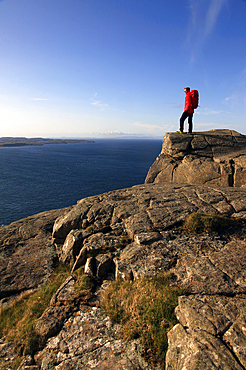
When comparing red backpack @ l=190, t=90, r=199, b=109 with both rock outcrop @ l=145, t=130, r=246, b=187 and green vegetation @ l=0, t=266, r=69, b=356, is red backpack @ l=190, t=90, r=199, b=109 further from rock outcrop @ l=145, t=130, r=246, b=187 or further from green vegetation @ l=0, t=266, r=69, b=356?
green vegetation @ l=0, t=266, r=69, b=356

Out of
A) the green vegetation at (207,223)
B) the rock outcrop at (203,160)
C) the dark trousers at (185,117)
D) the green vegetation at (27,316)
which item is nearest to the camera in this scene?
the green vegetation at (27,316)

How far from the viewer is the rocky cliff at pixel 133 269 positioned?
6118mm

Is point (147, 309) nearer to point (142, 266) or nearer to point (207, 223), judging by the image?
point (142, 266)

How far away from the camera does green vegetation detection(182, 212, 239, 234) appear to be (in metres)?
11.2

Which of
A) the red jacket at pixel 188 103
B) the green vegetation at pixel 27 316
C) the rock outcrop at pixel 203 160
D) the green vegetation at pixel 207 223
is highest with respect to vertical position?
the red jacket at pixel 188 103

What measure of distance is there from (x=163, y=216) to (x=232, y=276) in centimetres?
513

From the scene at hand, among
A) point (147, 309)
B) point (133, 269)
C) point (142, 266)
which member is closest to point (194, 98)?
point (142, 266)

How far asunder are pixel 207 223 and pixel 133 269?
507 cm

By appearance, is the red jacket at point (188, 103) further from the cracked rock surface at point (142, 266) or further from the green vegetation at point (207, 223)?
the green vegetation at point (207, 223)

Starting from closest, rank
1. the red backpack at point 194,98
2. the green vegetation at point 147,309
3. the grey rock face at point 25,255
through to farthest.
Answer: the green vegetation at point 147,309 → the grey rock face at point 25,255 → the red backpack at point 194,98

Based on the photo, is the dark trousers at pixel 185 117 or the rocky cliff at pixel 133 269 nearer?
the rocky cliff at pixel 133 269

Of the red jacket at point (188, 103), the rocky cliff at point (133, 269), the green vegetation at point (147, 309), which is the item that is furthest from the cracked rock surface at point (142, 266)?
the red jacket at point (188, 103)

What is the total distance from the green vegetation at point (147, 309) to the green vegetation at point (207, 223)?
Result: 3.77 meters

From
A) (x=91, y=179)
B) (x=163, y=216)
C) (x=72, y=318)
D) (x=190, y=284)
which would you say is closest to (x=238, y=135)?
(x=163, y=216)
